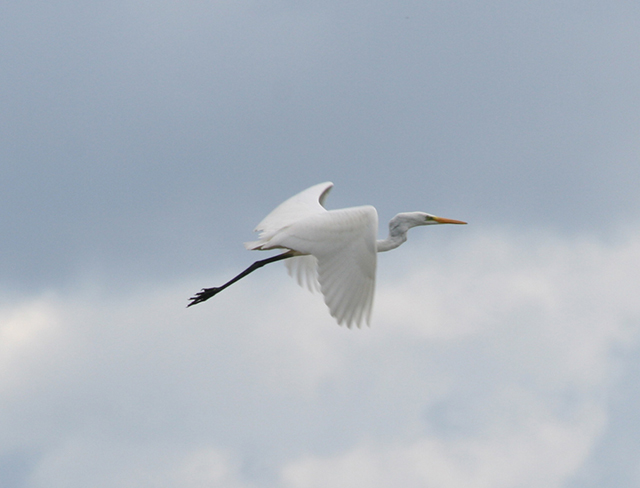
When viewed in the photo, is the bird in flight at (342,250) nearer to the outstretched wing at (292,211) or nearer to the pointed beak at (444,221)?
the outstretched wing at (292,211)

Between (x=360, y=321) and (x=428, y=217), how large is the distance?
15.4 ft

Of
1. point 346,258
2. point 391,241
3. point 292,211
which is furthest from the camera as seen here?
point 292,211

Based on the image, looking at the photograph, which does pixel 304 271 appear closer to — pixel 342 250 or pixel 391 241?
pixel 391 241

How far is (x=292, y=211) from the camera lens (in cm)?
1809

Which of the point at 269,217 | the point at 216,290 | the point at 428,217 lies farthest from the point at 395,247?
the point at 216,290

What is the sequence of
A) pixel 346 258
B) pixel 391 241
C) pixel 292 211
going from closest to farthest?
pixel 346 258
pixel 391 241
pixel 292 211

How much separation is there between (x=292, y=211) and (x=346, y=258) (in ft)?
12.1

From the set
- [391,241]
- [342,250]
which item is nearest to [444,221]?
[391,241]

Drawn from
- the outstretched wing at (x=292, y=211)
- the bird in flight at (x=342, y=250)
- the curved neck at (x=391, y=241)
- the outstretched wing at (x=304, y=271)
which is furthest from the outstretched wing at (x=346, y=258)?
the outstretched wing at (x=304, y=271)

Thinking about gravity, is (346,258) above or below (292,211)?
below

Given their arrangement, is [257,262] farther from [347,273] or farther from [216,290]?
[347,273]

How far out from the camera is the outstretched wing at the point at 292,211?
54.3 ft

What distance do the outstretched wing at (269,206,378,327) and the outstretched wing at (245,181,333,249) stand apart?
1.56 metres

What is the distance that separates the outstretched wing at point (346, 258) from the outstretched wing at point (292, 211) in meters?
1.56
